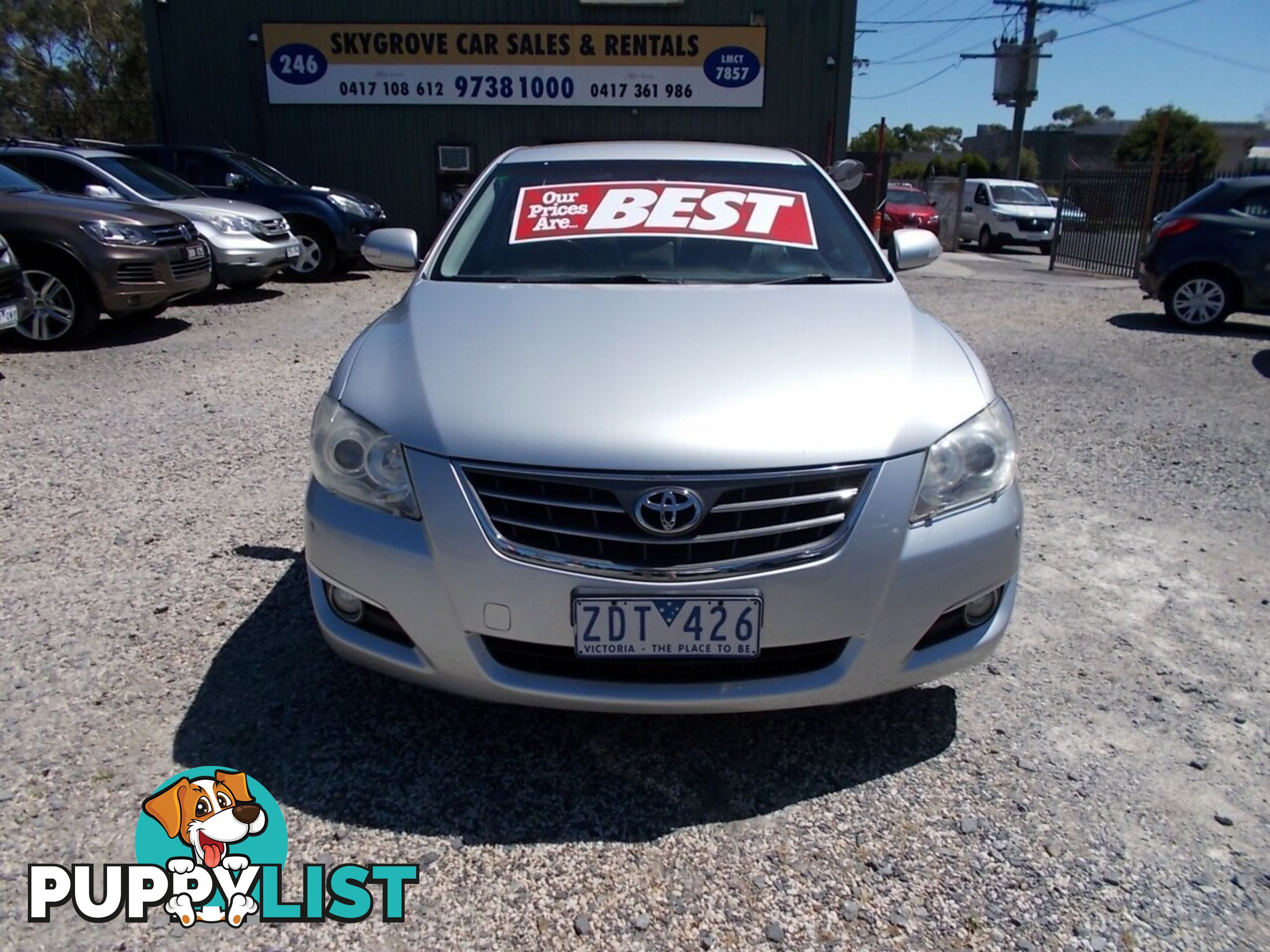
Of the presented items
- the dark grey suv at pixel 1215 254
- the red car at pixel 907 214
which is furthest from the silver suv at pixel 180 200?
the red car at pixel 907 214

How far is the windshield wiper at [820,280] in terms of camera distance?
3.20 m

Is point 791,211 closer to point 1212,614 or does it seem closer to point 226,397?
point 1212,614

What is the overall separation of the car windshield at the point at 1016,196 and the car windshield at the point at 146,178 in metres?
18.4

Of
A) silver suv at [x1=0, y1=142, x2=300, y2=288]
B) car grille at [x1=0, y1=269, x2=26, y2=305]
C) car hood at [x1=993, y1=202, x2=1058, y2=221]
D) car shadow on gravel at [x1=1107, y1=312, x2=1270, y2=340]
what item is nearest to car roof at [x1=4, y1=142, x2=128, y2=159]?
silver suv at [x1=0, y1=142, x2=300, y2=288]

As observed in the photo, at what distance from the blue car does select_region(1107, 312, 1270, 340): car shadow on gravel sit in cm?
906

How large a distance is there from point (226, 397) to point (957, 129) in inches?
3798

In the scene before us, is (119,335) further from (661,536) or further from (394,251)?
(661,536)

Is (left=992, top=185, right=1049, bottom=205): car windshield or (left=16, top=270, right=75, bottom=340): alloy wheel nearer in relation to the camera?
(left=16, top=270, right=75, bottom=340): alloy wheel

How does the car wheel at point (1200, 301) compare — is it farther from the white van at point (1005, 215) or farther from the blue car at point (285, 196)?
the white van at point (1005, 215)

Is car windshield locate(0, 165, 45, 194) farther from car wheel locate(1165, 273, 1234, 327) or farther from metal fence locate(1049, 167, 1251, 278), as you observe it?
metal fence locate(1049, 167, 1251, 278)

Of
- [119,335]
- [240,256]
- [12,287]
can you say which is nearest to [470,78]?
[240,256]

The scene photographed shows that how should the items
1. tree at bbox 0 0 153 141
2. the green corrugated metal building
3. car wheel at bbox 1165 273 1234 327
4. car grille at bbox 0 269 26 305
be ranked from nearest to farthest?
car grille at bbox 0 269 26 305
car wheel at bbox 1165 273 1234 327
the green corrugated metal building
tree at bbox 0 0 153 141

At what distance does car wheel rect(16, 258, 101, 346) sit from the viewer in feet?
24.4

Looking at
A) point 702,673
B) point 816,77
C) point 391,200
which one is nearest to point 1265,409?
point 702,673
